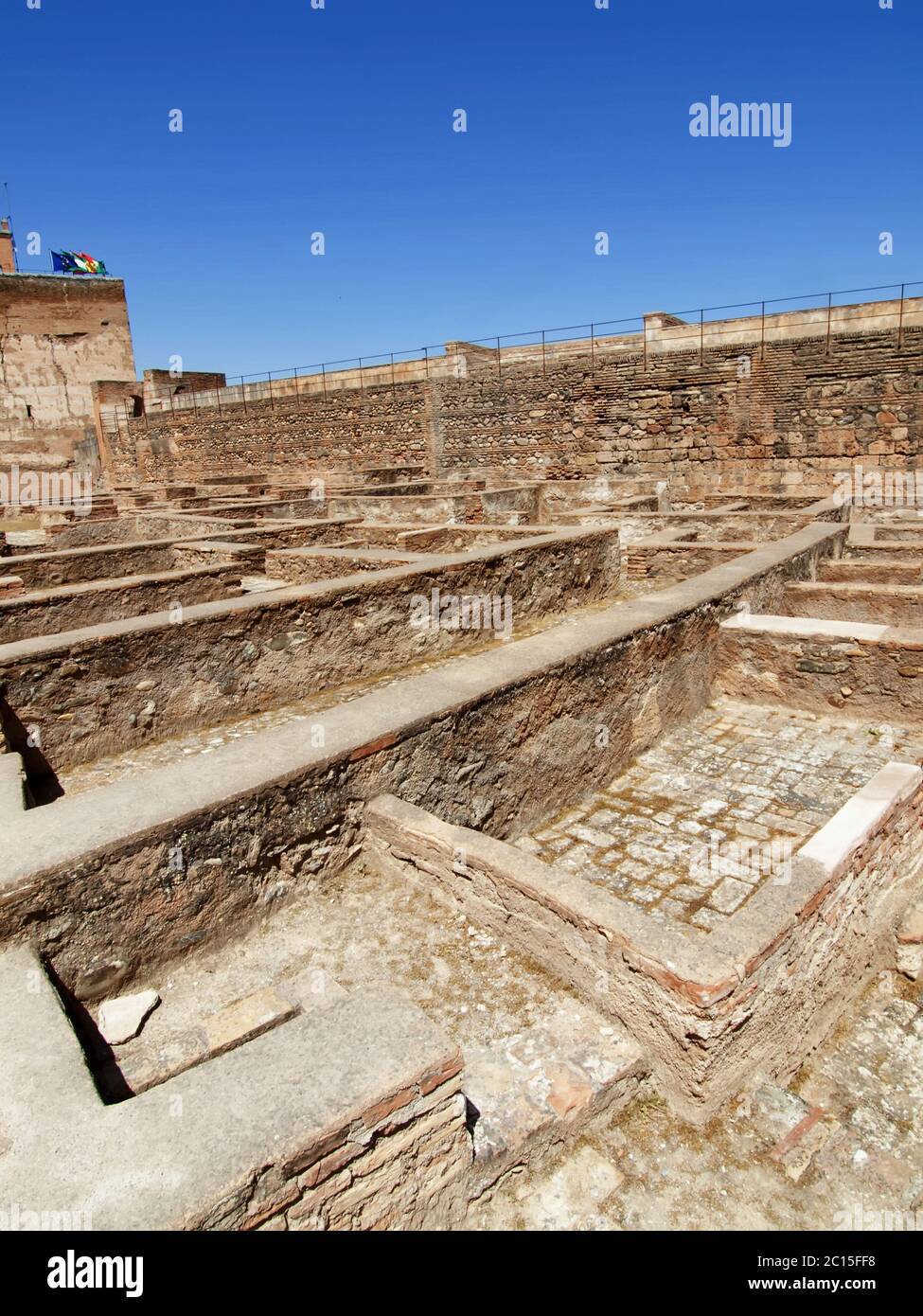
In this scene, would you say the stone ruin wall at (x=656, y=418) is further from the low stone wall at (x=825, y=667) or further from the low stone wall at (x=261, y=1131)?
the low stone wall at (x=261, y=1131)

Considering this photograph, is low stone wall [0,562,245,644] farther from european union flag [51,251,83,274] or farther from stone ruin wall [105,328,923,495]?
european union flag [51,251,83,274]

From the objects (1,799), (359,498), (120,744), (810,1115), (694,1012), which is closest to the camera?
(694,1012)

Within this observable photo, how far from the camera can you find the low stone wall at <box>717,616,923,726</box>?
17.3ft

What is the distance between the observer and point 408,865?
337 cm

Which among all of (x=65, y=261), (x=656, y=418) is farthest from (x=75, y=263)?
(x=656, y=418)

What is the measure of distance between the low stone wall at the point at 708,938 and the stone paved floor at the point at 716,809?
10.9 inches

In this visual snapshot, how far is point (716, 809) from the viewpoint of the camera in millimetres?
4340

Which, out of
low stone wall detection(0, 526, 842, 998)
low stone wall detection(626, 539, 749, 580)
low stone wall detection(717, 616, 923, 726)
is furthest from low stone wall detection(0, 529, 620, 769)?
low stone wall detection(717, 616, 923, 726)

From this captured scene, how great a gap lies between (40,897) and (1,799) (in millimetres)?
749

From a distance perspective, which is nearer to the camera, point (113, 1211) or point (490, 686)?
point (113, 1211)

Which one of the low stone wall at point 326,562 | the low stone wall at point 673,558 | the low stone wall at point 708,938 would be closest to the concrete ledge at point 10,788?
the low stone wall at point 708,938

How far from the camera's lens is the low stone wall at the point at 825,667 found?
527 centimetres
